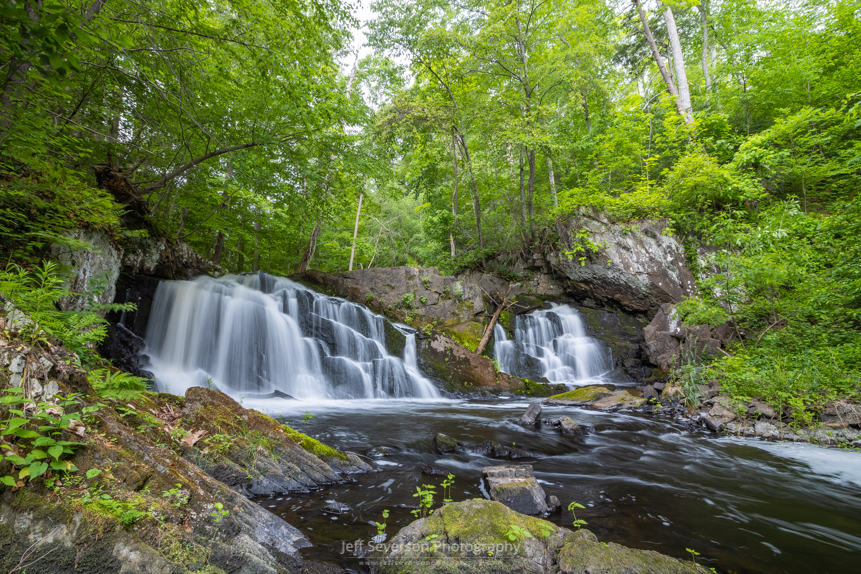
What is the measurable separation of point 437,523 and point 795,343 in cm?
966

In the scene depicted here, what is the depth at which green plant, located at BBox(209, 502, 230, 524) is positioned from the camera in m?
2.16

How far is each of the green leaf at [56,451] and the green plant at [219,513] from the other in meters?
0.86

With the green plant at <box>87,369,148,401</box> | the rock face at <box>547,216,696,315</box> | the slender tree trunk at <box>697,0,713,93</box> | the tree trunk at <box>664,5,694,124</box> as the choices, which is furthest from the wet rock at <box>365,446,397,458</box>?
the slender tree trunk at <box>697,0,713,93</box>

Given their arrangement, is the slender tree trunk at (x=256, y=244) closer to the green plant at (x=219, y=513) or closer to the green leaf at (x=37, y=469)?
the green plant at (x=219, y=513)

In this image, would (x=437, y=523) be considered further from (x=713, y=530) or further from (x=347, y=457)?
(x=713, y=530)

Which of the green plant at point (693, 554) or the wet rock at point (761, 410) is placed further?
the wet rock at point (761, 410)

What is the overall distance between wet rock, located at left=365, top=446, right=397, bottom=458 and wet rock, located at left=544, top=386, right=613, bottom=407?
19.3ft

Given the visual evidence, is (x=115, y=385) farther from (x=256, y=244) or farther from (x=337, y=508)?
(x=256, y=244)

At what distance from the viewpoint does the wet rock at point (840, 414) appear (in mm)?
6043

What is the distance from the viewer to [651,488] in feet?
14.5

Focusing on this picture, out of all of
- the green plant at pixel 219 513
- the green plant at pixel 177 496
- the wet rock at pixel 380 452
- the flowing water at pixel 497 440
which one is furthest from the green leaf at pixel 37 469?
the wet rock at pixel 380 452

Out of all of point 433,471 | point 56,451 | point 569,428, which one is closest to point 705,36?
point 569,428

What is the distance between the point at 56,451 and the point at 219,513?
3.07 ft

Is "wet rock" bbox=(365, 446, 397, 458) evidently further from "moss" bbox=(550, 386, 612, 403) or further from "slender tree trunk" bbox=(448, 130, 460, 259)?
"slender tree trunk" bbox=(448, 130, 460, 259)
